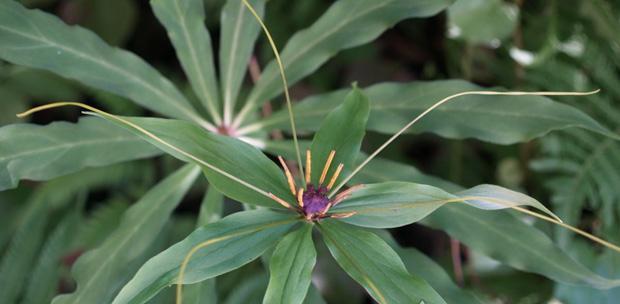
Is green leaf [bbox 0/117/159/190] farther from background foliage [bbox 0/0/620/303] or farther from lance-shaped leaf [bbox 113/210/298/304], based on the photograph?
lance-shaped leaf [bbox 113/210/298/304]

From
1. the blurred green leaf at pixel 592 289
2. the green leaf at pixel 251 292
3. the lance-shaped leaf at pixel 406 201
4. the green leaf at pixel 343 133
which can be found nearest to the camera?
the lance-shaped leaf at pixel 406 201

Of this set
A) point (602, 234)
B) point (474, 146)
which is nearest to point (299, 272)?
point (602, 234)

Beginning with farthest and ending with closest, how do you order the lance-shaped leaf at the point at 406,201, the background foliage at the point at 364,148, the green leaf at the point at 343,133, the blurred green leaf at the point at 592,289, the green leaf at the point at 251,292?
the blurred green leaf at the point at 592,289 → the green leaf at the point at 251,292 → the background foliage at the point at 364,148 → the green leaf at the point at 343,133 → the lance-shaped leaf at the point at 406,201

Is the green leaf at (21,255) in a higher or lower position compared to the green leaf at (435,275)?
lower

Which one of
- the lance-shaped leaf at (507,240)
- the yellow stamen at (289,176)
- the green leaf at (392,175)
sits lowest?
the lance-shaped leaf at (507,240)

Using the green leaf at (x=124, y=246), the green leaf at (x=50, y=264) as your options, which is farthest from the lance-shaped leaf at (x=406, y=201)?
the green leaf at (x=50, y=264)

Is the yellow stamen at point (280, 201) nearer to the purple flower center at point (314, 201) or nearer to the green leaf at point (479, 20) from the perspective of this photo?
the purple flower center at point (314, 201)

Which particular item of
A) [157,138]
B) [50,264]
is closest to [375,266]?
[157,138]

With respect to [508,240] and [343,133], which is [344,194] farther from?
[508,240]

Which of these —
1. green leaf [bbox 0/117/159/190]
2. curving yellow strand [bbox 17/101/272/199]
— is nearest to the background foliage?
green leaf [bbox 0/117/159/190]
